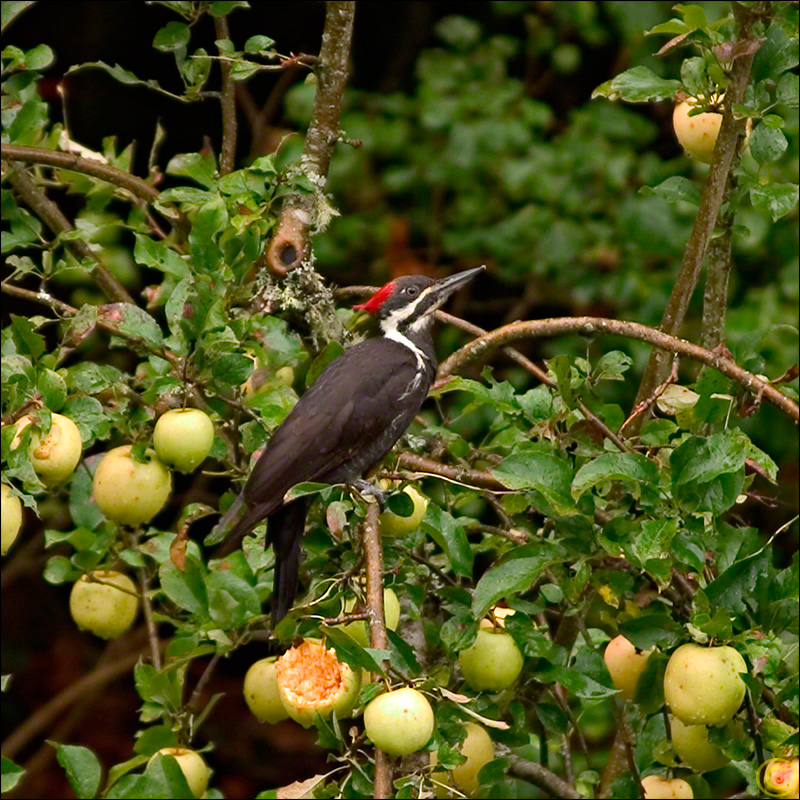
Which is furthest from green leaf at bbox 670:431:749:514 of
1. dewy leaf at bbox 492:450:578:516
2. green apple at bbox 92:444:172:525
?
green apple at bbox 92:444:172:525

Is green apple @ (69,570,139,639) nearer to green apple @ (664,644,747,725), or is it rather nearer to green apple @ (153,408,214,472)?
green apple @ (153,408,214,472)

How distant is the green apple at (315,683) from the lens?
1.69m

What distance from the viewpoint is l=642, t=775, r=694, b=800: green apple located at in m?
2.04

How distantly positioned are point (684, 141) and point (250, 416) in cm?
83

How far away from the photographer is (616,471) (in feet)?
5.66

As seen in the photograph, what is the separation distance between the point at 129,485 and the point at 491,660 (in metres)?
0.59

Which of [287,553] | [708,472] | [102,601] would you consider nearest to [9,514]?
[102,601]

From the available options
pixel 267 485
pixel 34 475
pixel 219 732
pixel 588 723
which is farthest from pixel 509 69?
pixel 34 475

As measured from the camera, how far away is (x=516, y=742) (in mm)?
1953

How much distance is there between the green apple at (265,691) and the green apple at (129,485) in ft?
0.94

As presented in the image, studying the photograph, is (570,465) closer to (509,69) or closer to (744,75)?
(744,75)

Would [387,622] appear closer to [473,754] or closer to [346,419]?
[473,754]

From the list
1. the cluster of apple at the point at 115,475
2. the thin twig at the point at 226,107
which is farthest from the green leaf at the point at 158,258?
the thin twig at the point at 226,107

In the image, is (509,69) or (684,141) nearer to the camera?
(684,141)
